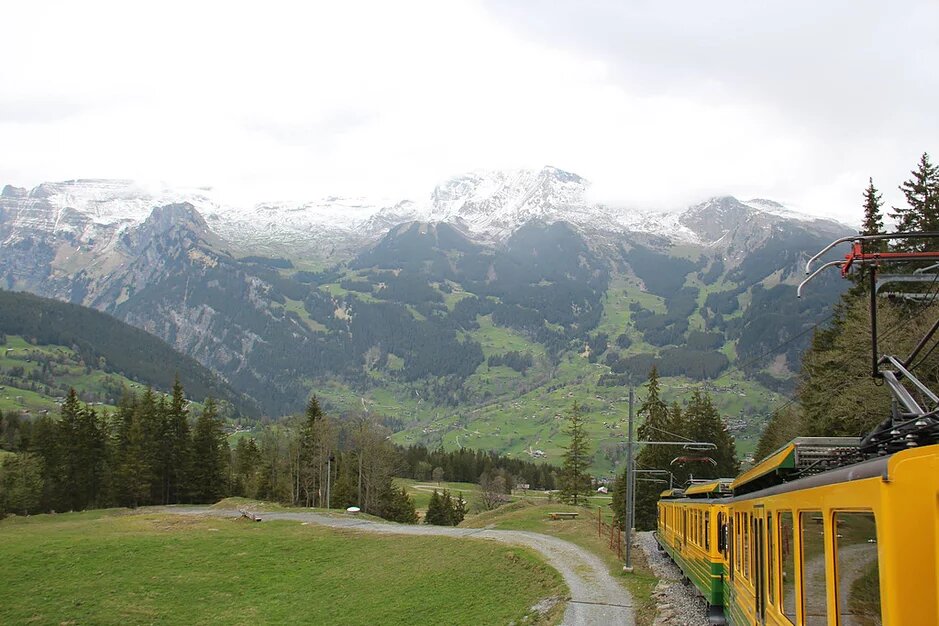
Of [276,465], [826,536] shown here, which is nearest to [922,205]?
[826,536]

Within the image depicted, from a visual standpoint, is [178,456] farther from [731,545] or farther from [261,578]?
[731,545]

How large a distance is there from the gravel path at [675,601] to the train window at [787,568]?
13.8 metres

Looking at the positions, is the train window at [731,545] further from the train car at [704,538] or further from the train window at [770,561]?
the train window at [770,561]

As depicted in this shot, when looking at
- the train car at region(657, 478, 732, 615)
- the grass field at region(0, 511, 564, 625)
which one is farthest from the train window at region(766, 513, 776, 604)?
the grass field at region(0, 511, 564, 625)

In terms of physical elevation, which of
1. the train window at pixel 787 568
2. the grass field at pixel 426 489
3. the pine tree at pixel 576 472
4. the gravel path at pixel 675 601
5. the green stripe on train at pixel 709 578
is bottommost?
the grass field at pixel 426 489

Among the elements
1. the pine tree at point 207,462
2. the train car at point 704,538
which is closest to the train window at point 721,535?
the train car at point 704,538

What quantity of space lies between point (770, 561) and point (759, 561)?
1.30 meters

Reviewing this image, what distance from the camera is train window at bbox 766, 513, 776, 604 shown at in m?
9.77

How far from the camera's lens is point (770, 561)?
10148 millimetres

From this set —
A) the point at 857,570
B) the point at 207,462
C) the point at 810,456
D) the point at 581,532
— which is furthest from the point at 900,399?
the point at 207,462

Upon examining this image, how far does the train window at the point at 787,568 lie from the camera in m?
8.39

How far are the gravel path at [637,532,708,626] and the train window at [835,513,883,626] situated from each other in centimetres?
1692

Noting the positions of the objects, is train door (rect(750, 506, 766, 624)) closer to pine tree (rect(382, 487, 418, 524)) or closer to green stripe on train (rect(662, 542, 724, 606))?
green stripe on train (rect(662, 542, 724, 606))

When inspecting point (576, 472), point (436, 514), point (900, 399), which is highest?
point (900, 399)
